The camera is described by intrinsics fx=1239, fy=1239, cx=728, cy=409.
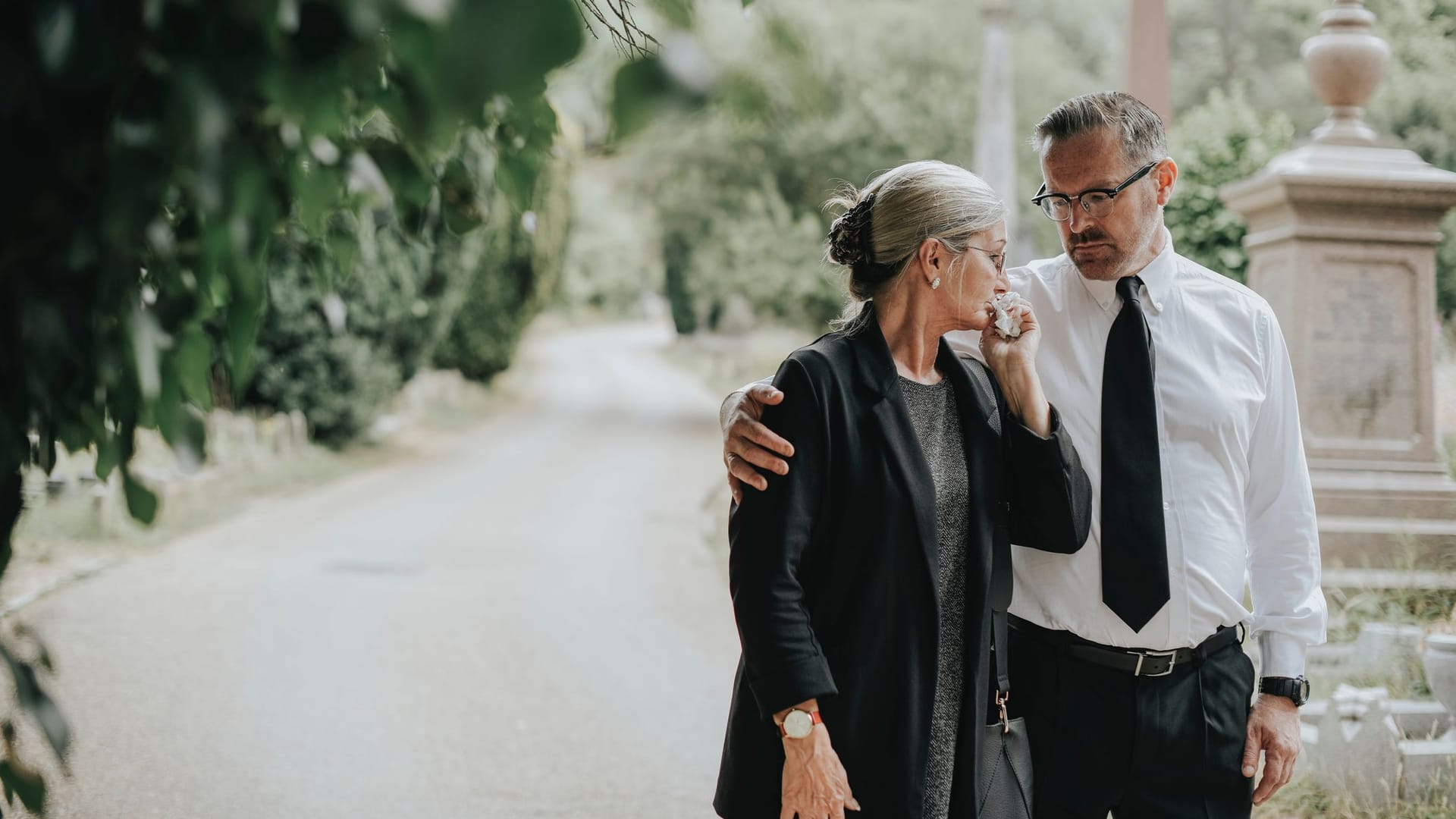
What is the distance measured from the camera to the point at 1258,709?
2.75m

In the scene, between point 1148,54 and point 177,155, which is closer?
point 177,155

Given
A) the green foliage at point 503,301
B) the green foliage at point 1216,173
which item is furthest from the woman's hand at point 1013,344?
the green foliage at point 503,301

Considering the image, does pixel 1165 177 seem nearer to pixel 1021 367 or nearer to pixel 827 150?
pixel 1021 367

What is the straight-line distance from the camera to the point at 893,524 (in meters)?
2.44

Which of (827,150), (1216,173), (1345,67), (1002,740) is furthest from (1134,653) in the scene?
(827,150)

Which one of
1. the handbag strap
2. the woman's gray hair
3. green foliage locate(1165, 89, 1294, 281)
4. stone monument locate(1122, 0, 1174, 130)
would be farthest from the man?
stone monument locate(1122, 0, 1174, 130)

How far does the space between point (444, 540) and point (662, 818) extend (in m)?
7.18

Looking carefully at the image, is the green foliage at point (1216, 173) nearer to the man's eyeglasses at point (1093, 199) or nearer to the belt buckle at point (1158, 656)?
the man's eyeglasses at point (1093, 199)

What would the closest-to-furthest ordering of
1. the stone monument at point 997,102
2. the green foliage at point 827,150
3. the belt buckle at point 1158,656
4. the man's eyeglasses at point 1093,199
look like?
1. the belt buckle at point 1158,656
2. the man's eyeglasses at point 1093,199
3. the stone monument at point 997,102
4. the green foliage at point 827,150

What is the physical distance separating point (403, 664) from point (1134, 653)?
→ 5660 mm

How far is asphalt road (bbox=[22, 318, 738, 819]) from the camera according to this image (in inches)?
213

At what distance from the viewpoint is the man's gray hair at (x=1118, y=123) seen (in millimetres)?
2816

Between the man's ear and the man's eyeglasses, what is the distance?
0.07 ft

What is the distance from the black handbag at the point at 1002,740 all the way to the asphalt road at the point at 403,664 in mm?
2825
